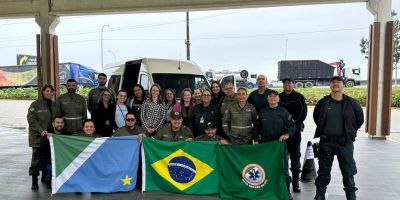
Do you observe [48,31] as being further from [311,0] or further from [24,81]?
[24,81]

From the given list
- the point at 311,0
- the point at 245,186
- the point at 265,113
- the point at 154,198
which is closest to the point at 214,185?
the point at 245,186

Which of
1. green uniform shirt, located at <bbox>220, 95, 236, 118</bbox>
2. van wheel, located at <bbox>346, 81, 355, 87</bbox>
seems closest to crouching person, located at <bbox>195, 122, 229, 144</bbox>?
green uniform shirt, located at <bbox>220, 95, 236, 118</bbox>

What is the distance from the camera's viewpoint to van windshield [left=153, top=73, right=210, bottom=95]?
1071 cm

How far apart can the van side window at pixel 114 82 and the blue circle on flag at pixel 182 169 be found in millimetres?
6408

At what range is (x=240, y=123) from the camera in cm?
647

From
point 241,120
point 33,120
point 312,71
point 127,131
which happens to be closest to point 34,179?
point 33,120

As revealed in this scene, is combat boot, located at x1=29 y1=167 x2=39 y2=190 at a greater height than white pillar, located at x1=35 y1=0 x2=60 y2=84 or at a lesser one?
lesser

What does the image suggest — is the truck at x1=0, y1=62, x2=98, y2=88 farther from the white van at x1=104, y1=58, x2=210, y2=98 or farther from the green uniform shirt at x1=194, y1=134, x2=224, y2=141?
the green uniform shirt at x1=194, y1=134, x2=224, y2=141

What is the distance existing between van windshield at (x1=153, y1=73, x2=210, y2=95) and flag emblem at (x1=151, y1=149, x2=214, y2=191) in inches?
178

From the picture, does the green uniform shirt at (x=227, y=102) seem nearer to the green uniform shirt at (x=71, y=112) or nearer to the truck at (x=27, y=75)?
the green uniform shirt at (x=71, y=112)

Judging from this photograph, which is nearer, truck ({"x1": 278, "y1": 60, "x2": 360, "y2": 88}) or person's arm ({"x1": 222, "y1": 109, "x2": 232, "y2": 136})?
person's arm ({"x1": 222, "y1": 109, "x2": 232, "y2": 136})

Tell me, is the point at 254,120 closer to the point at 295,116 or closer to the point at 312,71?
the point at 295,116

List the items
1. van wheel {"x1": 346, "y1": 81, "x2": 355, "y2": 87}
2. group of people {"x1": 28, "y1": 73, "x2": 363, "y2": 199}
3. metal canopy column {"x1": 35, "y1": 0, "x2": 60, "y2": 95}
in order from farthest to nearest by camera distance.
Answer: van wheel {"x1": 346, "y1": 81, "x2": 355, "y2": 87} → metal canopy column {"x1": 35, "y1": 0, "x2": 60, "y2": 95} → group of people {"x1": 28, "y1": 73, "x2": 363, "y2": 199}

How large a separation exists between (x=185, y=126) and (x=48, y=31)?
9.99 meters
